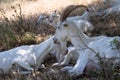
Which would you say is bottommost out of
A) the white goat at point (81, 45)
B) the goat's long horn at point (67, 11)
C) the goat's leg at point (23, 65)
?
the goat's leg at point (23, 65)

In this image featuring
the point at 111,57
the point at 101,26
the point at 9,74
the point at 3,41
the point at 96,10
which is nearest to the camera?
the point at 111,57

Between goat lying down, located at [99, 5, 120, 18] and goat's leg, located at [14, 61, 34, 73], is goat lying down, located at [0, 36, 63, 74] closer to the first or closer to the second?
goat's leg, located at [14, 61, 34, 73]

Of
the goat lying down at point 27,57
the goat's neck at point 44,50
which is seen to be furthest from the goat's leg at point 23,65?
the goat's neck at point 44,50

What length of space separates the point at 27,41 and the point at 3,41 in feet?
1.73

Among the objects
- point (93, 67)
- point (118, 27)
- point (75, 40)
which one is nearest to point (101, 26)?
point (118, 27)

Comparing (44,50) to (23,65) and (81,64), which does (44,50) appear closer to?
(23,65)

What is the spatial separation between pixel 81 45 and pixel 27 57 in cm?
102

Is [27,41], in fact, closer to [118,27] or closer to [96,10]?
[118,27]

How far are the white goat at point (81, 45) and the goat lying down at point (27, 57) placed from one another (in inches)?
14.7

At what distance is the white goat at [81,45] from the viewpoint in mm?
6979

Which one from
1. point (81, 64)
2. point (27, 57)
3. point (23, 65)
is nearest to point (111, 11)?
point (27, 57)

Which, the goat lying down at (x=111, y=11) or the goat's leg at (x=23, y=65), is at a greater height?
the goat lying down at (x=111, y=11)

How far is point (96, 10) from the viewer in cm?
1186

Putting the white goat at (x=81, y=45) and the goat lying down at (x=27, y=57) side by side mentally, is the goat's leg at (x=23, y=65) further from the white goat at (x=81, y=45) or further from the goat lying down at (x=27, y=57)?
the white goat at (x=81, y=45)
